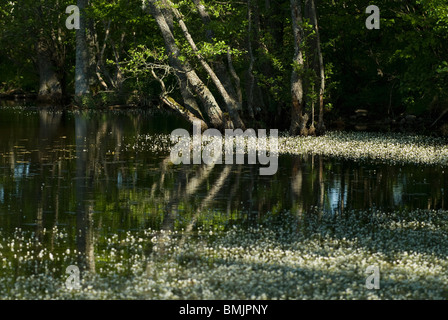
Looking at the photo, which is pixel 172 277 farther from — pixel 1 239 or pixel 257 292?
pixel 1 239

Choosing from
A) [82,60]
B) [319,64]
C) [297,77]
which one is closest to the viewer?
[297,77]

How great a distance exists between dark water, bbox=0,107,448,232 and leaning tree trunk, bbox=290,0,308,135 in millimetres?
8321

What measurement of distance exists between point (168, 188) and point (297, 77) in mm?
16888

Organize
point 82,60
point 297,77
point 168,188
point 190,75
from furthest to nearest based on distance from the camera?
1. point 82,60
2. point 190,75
3. point 297,77
4. point 168,188

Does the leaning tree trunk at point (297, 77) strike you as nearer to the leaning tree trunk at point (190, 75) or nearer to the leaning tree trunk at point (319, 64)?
the leaning tree trunk at point (319, 64)

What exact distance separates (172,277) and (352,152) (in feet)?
60.4

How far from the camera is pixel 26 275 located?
11.1 m

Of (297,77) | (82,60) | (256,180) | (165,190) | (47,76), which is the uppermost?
(82,60)

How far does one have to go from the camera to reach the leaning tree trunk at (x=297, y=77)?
34.1m

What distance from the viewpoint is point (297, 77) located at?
3488 centimetres

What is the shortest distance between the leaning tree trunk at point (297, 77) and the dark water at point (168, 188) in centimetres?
832

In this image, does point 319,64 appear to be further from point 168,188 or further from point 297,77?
point 168,188

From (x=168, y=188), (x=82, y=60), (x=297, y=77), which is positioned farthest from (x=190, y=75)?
(x=82, y=60)

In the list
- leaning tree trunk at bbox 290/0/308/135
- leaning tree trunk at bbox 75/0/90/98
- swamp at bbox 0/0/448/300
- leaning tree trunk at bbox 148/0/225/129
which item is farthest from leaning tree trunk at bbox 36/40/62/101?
leaning tree trunk at bbox 290/0/308/135
